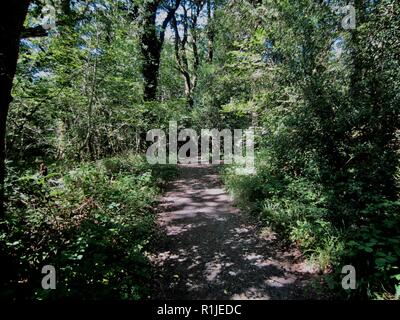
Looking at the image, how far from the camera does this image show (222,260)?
15.3 feet

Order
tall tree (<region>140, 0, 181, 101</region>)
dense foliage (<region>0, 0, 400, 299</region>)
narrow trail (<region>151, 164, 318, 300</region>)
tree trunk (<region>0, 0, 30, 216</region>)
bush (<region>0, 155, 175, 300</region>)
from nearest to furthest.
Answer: bush (<region>0, 155, 175, 300</region>) < tree trunk (<region>0, 0, 30, 216</region>) < dense foliage (<region>0, 0, 400, 299</region>) < narrow trail (<region>151, 164, 318, 300</region>) < tall tree (<region>140, 0, 181, 101</region>)

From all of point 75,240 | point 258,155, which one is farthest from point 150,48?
point 75,240

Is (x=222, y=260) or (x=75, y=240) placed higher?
(x=75, y=240)

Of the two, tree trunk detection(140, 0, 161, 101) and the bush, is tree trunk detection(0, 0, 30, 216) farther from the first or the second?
tree trunk detection(140, 0, 161, 101)

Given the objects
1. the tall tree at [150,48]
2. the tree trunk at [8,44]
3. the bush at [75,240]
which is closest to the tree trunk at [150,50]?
the tall tree at [150,48]

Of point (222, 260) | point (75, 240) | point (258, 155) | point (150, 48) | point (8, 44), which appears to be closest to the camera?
point (8, 44)

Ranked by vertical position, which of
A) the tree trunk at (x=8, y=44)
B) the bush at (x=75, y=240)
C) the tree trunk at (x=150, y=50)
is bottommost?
the bush at (x=75, y=240)

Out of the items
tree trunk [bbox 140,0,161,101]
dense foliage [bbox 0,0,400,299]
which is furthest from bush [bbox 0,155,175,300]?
tree trunk [bbox 140,0,161,101]

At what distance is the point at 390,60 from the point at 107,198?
681cm

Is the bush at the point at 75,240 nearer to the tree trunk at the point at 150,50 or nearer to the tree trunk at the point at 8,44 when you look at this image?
the tree trunk at the point at 8,44

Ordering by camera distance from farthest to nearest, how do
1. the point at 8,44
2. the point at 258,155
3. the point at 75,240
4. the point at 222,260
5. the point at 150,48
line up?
the point at 150,48 < the point at 258,155 < the point at 222,260 < the point at 75,240 < the point at 8,44

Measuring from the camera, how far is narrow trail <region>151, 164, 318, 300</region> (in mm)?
3805

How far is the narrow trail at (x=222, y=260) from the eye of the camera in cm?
380

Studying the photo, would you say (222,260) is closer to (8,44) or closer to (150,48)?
(8,44)
